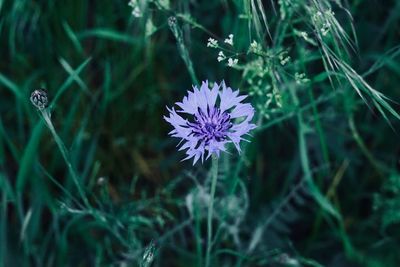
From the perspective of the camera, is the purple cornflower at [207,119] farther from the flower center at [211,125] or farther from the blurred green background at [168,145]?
the blurred green background at [168,145]

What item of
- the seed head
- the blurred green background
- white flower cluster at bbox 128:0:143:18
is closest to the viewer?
the seed head

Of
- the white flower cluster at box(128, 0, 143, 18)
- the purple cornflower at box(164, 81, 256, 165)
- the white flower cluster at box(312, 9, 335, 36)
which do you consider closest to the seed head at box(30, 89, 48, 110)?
the purple cornflower at box(164, 81, 256, 165)

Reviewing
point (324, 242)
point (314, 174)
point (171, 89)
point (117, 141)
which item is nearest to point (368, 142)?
point (314, 174)

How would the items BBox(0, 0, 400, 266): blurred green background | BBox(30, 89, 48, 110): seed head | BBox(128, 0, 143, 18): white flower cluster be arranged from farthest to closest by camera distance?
BBox(0, 0, 400, 266): blurred green background < BBox(128, 0, 143, 18): white flower cluster < BBox(30, 89, 48, 110): seed head

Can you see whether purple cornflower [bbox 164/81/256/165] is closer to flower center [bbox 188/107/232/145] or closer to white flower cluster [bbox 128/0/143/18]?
flower center [bbox 188/107/232/145]

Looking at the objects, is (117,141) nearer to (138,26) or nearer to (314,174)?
(138,26)

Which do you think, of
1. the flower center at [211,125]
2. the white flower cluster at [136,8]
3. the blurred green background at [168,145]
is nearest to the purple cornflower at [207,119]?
the flower center at [211,125]
